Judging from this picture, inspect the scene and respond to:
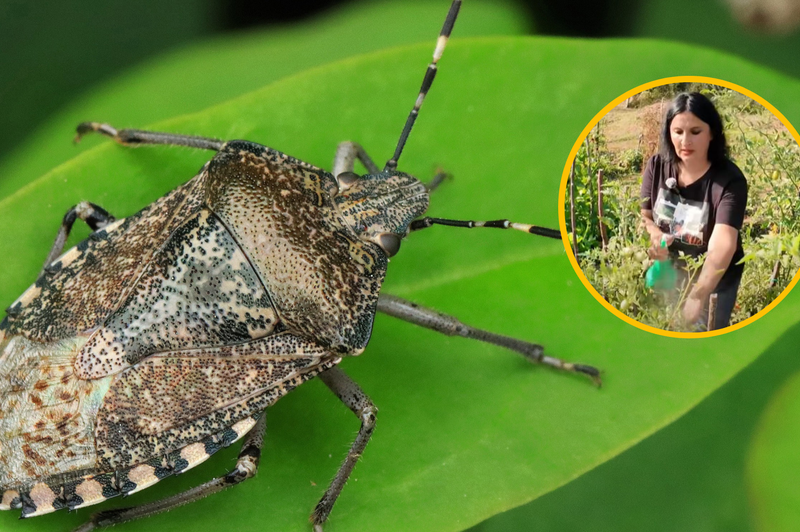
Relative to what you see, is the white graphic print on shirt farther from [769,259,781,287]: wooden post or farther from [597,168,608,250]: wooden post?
[769,259,781,287]: wooden post

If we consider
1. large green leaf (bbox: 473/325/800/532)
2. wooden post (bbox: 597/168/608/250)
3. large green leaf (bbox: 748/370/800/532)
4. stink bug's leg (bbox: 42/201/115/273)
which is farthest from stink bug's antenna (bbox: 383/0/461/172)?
large green leaf (bbox: 748/370/800/532)

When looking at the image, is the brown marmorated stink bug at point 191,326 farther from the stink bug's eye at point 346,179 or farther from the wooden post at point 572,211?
the wooden post at point 572,211

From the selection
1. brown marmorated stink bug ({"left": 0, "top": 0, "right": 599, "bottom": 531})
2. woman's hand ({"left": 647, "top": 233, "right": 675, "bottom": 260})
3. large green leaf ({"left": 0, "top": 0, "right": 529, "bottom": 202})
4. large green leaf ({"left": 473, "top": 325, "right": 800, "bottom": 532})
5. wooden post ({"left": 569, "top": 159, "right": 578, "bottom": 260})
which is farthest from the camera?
large green leaf ({"left": 0, "top": 0, "right": 529, "bottom": 202})

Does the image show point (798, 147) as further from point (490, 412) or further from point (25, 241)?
point (25, 241)

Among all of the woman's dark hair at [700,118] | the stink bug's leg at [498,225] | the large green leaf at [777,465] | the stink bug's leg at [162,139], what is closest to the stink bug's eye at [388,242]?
the stink bug's leg at [498,225]

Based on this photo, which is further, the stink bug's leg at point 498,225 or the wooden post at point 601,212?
the stink bug's leg at point 498,225

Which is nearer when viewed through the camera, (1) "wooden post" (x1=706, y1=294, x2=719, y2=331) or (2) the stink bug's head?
(1) "wooden post" (x1=706, y1=294, x2=719, y2=331)

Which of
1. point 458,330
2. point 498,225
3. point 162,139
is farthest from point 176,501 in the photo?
point 498,225
